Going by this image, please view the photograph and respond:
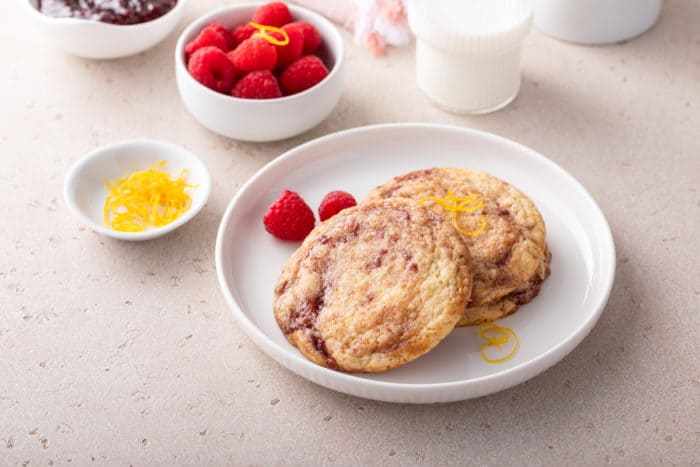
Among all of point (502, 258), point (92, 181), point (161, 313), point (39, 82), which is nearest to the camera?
point (502, 258)

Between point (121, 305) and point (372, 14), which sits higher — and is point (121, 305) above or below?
below

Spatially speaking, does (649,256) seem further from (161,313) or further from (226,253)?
(161,313)

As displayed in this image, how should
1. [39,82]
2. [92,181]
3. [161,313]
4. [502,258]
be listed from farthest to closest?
[39,82], [92,181], [161,313], [502,258]

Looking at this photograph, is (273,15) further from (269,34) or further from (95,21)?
(95,21)

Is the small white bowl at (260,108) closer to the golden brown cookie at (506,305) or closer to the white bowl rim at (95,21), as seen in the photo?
the white bowl rim at (95,21)

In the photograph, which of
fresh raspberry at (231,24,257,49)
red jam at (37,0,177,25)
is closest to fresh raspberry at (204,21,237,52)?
fresh raspberry at (231,24,257,49)

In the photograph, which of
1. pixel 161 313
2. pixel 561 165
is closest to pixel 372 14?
pixel 561 165
